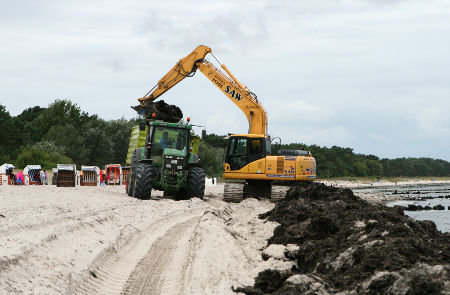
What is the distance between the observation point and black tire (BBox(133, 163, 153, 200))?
20.8 m

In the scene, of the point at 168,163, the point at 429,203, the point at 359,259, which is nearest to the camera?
the point at 359,259

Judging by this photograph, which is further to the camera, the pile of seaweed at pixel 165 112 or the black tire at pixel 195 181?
the pile of seaweed at pixel 165 112

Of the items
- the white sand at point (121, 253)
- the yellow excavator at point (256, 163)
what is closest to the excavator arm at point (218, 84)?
Answer: the yellow excavator at point (256, 163)

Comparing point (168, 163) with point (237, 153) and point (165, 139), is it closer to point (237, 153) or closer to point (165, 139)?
point (165, 139)

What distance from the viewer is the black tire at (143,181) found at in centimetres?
2080

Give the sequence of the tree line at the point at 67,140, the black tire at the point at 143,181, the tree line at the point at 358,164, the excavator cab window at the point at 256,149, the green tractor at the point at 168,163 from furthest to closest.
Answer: the tree line at the point at 358,164, the tree line at the point at 67,140, the excavator cab window at the point at 256,149, the green tractor at the point at 168,163, the black tire at the point at 143,181

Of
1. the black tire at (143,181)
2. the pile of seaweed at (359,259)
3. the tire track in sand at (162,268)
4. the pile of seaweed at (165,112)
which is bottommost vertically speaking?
the tire track in sand at (162,268)

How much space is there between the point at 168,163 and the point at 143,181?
1.12 meters

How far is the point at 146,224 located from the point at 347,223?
545 centimetres

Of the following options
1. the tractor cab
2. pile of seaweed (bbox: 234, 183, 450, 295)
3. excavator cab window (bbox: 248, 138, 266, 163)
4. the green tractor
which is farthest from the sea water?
pile of seaweed (bbox: 234, 183, 450, 295)

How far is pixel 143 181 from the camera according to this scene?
2080cm

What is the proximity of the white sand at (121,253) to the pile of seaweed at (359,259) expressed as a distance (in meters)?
0.60

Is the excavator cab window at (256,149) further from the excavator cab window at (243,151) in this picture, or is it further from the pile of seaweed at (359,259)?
the pile of seaweed at (359,259)

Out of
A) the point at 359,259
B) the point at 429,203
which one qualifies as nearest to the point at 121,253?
the point at 359,259
